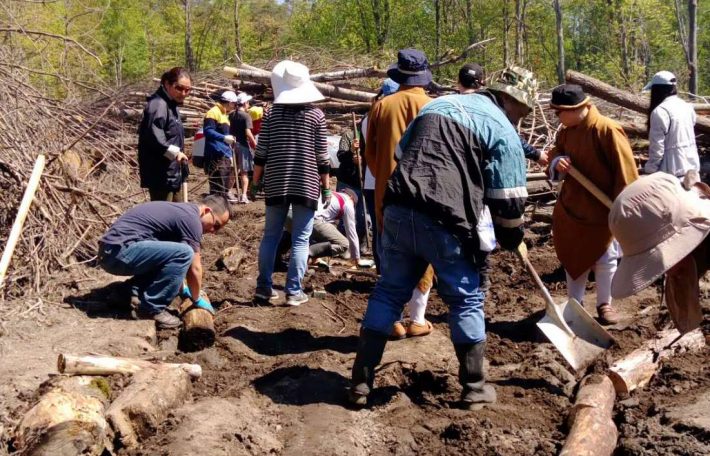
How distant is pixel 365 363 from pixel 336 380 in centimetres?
60

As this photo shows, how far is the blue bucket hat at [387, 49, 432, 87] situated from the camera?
19.0 ft

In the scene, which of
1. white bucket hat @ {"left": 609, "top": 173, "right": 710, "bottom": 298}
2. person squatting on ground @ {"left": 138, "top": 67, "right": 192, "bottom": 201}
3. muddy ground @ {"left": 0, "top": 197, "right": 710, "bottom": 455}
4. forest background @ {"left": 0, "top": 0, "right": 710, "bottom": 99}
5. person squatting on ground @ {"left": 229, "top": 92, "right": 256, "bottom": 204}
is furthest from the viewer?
forest background @ {"left": 0, "top": 0, "right": 710, "bottom": 99}

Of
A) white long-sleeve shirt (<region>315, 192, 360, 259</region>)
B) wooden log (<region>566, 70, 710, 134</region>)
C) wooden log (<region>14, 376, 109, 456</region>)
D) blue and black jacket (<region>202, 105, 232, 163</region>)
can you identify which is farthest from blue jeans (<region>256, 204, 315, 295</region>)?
blue and black jacket (<region>202, 105, 232, 163</region>)

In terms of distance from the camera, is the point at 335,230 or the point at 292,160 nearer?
the point at 292,160

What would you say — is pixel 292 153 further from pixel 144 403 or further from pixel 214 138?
pixel 214 138

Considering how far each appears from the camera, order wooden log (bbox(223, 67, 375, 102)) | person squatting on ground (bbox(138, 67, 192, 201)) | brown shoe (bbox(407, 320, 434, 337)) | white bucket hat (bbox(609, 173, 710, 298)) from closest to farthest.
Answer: white bucket hat (bbox(609, 173, 710, 298)) < brown shoe (bbox(407, 320, 434, 337)) < person squatting on ground (bbox(138, 67, 192, 201)) < wooden log (bbox(223, 67, 375, 102))

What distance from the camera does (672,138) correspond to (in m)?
7.06

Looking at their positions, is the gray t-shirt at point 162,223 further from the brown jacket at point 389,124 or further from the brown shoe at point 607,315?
the brown shoe at point 607,315

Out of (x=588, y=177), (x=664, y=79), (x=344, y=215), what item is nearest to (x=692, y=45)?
(x=664, y=79)

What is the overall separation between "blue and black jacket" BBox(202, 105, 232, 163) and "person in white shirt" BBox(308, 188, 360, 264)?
144 inches

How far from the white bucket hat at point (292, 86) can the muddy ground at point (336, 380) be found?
175cm

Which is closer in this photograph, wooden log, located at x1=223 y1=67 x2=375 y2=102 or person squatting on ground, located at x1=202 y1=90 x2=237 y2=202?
person squatting on ground, located at x1=202 y1=90 x2=237 y2=202

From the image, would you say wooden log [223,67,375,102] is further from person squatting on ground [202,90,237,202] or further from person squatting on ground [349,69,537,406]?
person squatting on ground [349,69,537,406]

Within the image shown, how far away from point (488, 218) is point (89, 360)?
97.4 inches
